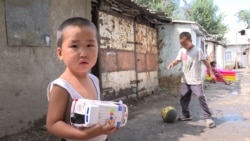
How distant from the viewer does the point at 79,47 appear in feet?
4.89

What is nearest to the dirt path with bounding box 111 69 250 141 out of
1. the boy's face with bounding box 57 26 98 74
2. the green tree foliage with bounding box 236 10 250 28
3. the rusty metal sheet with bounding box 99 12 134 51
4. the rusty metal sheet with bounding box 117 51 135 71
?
the rusty metal sheet with bounding box 117 51 135 71

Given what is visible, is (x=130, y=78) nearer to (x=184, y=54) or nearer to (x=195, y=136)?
(x=184, y=54)

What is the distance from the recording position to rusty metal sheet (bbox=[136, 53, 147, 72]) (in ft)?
32.4

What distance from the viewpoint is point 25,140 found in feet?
14.8

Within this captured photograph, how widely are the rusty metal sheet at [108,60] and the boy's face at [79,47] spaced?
575cm

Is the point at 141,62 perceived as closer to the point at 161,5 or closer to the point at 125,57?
the point at 125,57

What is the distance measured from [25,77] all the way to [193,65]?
321 centimetres

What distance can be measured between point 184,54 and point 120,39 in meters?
2.99

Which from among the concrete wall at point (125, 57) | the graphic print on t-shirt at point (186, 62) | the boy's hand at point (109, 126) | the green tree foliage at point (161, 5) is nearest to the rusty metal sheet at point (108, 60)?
the concrete wall at point (125, 57)

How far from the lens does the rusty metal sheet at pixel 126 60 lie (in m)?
8.43

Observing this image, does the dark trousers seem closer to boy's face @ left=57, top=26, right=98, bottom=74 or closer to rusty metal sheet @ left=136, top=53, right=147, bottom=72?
rusty metal sheet @ left=136, top=53, right=147, bottom=72

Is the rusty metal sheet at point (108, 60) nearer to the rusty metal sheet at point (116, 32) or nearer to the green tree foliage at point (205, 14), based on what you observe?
the rusty metal sheet at point (116, 32)

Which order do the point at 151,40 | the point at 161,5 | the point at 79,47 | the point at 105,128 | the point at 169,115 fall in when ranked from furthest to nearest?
the point at 161,5 < the point at 151,40 < the point at 169,115 < the point at 79,47 < the point at 105,128

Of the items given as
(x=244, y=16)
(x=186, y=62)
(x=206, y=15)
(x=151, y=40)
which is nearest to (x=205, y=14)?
(x=206, y=15)
